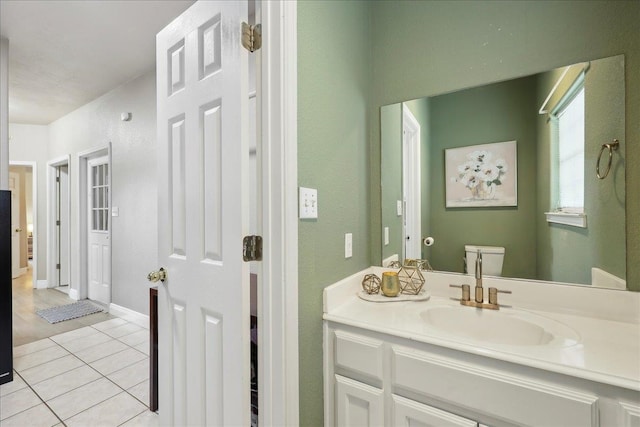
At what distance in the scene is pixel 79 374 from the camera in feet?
7.54

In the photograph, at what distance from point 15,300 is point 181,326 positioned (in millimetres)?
4936

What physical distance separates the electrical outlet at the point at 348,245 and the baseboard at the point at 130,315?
9.38 feet

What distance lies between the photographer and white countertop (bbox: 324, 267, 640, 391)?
80 centimetres

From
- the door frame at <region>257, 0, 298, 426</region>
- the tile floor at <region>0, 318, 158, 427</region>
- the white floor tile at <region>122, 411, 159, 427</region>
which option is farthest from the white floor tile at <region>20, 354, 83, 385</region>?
the door frame at <region>257, 0, 298, 426</region>

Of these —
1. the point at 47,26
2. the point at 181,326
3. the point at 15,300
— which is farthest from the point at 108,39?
the point at 15,300

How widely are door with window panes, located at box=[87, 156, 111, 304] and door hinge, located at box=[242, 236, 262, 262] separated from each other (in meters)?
3.81

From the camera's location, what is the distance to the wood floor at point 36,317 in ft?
10.1

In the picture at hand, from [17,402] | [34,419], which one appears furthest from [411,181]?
[17,402]

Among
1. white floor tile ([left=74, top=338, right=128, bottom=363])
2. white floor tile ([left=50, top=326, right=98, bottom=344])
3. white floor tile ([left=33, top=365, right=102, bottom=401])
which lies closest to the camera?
white floor tile ([left=33, top=365, right=102, bottom=401])

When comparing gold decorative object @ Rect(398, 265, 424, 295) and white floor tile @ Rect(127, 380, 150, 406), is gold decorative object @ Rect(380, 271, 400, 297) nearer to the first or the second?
gold decorative object @ Rect(398, 265, 424, 295)

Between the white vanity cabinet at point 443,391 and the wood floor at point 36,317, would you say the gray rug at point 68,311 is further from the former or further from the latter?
the white vanity cabinet at point 443,391

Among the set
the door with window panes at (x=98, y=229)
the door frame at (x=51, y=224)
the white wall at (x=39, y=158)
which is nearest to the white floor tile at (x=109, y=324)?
the door with window panes at (x=98, y=229)

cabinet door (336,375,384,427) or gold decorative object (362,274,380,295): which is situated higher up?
gold decorative object (362,274,380,295)

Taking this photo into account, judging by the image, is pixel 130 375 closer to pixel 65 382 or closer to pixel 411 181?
pixel 65 382
